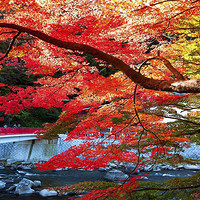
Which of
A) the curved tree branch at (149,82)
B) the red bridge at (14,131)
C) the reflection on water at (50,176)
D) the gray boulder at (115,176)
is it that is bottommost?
the reflection on water at (50,176)

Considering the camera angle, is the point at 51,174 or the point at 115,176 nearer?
the point at 115,176

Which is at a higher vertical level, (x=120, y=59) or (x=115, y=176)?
(x=120, y=59)

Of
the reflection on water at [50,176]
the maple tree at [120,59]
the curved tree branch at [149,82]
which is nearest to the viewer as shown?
the curved tree branch at [149,82]

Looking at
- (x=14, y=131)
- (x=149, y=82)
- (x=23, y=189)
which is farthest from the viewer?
(x=14, y=131)

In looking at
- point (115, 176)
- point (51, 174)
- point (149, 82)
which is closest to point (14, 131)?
point (51, 174)

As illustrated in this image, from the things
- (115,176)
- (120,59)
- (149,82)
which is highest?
(120,59)

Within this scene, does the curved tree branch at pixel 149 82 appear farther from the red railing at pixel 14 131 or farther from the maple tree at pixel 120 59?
the red railing at pixel 14 131

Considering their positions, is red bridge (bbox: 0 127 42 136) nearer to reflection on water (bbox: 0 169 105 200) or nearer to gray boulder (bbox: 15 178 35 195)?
reflection on water (bbox: 0 169 105 200)

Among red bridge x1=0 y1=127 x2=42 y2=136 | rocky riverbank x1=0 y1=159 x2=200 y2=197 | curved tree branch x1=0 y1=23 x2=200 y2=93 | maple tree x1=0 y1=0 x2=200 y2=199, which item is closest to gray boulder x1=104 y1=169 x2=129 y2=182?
rocky riverbank x1=0 y1=159 x2=200 y2=197

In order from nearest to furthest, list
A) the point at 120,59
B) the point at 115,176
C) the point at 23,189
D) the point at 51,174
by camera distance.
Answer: the point at 120,59 < the point at 23,189 < the point at 115,176 < the point at 51,174

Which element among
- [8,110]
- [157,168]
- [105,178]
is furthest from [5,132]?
[157,168]

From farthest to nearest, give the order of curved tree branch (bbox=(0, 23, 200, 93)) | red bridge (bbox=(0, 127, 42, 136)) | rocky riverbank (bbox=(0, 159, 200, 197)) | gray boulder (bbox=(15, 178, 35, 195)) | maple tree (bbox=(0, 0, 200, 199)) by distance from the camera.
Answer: red bridge (bbox=(0, 127, 42, 136)) < rocky riverbank (bbox=(0, 159, 200, 197)) < gray boulder (bbox=(15, 178, 35, 195)) < maple tree (bbox=(0, 0, 200, 199)) < curved tree branch (bbox=(0, 23, 200, 93))

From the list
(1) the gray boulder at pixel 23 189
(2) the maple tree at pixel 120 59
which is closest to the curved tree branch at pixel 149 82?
(2) the maple tree at pixel 120 59

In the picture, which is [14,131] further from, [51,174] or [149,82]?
[149,82]
